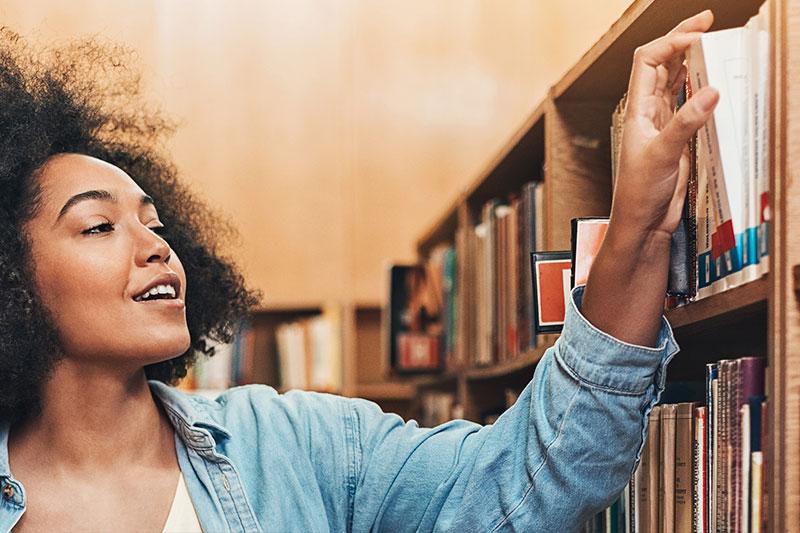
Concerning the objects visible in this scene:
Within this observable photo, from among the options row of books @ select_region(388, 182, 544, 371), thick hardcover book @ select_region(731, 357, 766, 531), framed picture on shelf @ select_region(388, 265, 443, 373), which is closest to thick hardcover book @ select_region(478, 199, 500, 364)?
row of books @ select_region(388, 182, 544, 371)

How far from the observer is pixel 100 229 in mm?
1635

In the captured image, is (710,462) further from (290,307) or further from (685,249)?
(290,307)

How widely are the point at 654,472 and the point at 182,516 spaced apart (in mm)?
652

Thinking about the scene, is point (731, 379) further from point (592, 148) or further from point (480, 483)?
point (592, 148)

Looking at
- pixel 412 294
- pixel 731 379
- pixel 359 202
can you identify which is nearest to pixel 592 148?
pixel 731 379

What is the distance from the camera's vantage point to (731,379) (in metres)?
1.15

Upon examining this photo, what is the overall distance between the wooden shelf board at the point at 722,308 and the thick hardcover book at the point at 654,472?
12 cm

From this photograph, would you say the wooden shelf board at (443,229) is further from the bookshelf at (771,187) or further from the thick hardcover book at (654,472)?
the thick hardcover book at (654,472)

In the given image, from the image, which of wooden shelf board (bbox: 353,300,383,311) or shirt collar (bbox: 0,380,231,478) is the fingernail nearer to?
shirt collar (bbox: 0,380,231,478)

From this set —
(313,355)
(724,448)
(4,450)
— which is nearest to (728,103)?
(724,448)

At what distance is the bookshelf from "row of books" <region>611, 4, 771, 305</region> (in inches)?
1.0

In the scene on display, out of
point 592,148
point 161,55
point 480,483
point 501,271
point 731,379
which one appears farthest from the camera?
point 161,55

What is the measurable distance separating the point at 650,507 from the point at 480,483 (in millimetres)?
225

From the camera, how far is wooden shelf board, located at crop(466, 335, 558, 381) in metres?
1.91
